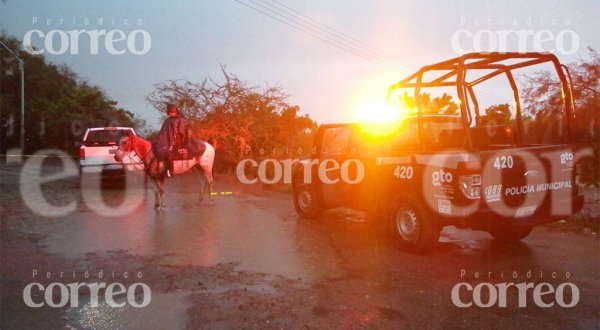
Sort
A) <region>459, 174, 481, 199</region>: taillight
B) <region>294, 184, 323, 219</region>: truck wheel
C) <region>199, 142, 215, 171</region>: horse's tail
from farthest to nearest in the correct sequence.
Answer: <region>199, 142, 215, 171</region>: horse's tail
<region>294, 184, 323, 219</region>: truck wheel
<region>459, 174, 481, 199</region>: taillight

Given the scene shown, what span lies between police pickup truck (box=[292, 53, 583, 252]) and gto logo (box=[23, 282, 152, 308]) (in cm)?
380

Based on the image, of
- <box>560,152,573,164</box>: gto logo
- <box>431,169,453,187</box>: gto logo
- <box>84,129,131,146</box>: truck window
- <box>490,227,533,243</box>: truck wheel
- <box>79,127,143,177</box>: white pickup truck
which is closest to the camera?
<box>431,169,453,187</box>: gto logo

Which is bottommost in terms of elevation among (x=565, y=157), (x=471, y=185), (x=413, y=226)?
(x=413, y=226)

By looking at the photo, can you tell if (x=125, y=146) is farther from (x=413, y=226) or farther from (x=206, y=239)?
(x=413, y=226)

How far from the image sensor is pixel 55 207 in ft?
35.5

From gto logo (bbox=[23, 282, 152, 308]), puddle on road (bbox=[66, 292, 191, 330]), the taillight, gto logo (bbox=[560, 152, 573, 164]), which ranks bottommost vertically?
puddle on road (bbox=[66, 292, 191, 330])

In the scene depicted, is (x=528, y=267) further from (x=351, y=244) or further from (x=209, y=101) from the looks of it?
(x=209, y=101)

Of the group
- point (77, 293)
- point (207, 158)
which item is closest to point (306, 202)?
point (207, 158)

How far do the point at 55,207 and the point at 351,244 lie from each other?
7453 mm

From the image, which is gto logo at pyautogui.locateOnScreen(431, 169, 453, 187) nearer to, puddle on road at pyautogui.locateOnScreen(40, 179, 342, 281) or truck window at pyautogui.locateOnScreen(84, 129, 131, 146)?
puddle on road at pyautogui.locateOnScreen(40, 179, 342, 281)

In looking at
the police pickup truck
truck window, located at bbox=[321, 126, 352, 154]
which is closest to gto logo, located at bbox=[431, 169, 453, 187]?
the police pickup truck

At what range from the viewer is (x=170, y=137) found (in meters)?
9.97

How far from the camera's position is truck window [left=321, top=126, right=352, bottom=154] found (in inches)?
332

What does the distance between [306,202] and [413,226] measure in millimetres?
3307
